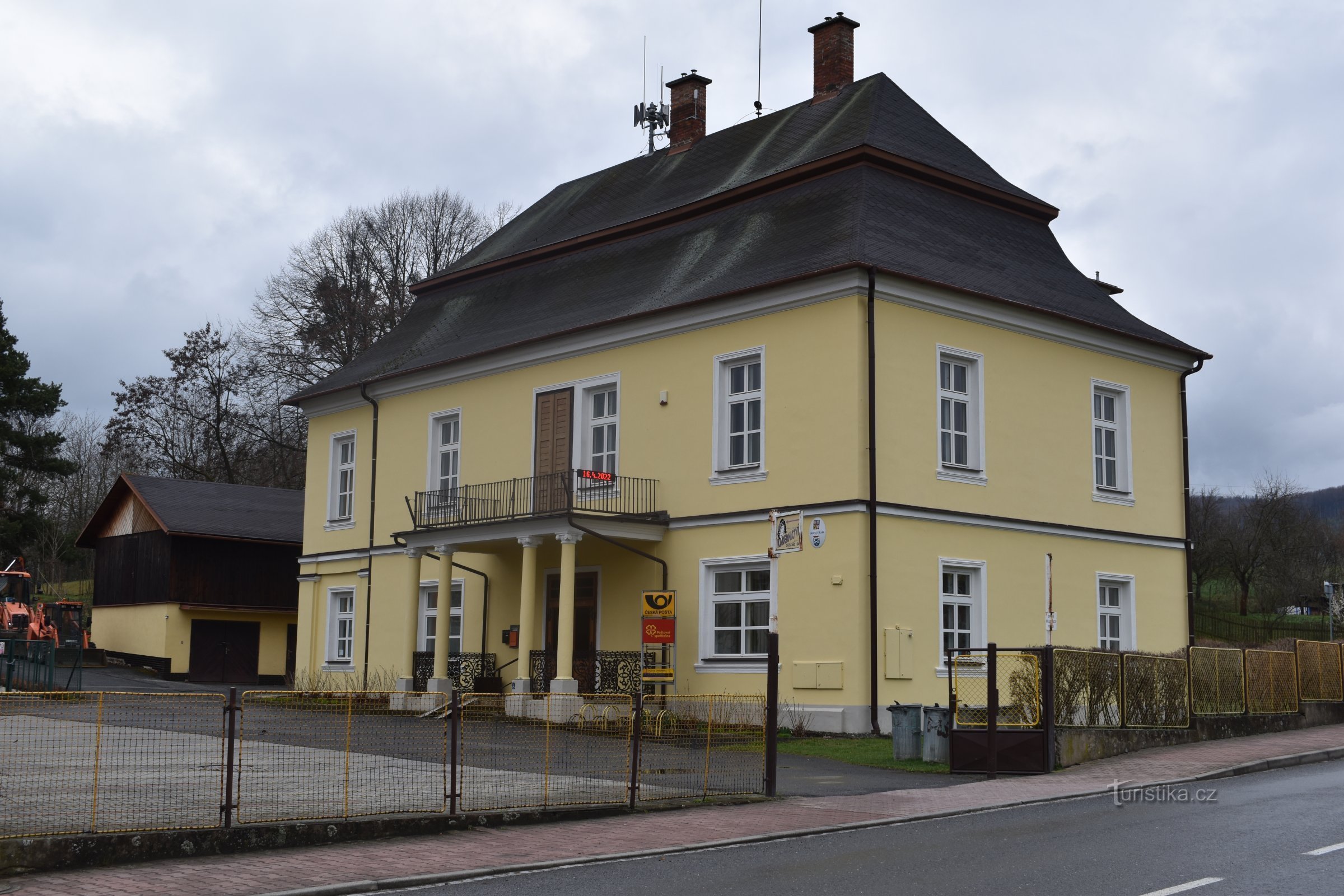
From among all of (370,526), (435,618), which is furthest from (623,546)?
(370,526)

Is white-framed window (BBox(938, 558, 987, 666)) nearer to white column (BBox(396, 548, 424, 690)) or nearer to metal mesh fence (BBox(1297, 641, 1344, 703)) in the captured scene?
metal mesh fence (BBox(1297, 641, 1344, 703))

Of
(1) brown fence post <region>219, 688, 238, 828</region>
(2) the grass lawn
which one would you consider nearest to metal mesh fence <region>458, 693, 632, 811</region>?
(1) brown fence post <region>219, 688, 238, 828</region>

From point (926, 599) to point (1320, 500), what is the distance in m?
88.4

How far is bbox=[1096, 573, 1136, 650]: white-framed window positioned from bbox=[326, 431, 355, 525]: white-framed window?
17059 millimetres

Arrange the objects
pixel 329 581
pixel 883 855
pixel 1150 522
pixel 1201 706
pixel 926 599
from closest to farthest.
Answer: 1. pixel 883 855
2. pixel 1201 706
3. pixel 926 599
4. pixel 1150 522
5. pixel 329 581

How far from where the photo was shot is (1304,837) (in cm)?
1056

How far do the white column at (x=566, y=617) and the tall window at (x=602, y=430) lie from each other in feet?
9.28

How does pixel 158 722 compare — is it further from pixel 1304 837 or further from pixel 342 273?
pixel 342 273

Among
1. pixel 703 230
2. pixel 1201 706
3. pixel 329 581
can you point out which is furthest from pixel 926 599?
pixel 329 581

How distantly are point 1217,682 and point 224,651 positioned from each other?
28.7 metres

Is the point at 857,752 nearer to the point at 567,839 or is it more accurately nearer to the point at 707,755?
the point at 707,755

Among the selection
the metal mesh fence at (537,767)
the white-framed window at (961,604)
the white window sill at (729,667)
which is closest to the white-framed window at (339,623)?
the white window sill at (729,667)

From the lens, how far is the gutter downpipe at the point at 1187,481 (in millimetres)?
27156

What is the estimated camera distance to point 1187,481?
2744cm
